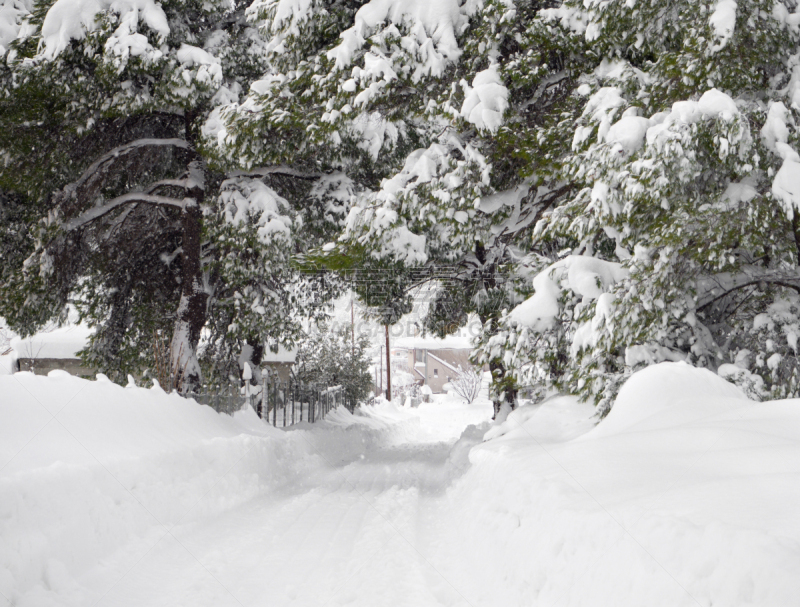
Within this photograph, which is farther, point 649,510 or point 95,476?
point 95,476

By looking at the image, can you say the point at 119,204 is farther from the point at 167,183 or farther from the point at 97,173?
the point at 167,183

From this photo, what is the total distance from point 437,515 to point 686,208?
14.5 feet

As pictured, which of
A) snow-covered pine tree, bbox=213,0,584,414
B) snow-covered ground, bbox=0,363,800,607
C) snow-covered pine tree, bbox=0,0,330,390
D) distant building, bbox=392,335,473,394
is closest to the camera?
snow-covered ground, bbox=0,363,800,607

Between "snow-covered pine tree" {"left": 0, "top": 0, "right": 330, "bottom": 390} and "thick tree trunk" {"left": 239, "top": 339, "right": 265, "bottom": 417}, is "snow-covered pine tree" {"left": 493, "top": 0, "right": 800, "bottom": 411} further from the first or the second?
"thick tree trunk" {"left": 239, "top": 339, "right": 265, "bottom": 417}

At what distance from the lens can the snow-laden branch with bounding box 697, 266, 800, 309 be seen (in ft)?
20.2

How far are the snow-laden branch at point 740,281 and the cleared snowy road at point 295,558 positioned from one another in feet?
13.4

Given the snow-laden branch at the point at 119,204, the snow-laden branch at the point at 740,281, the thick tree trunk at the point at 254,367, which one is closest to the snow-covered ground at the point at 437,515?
the snow-laden branch at the point at 740,281

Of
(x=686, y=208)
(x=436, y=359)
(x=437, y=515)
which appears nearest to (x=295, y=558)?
(x=437, y=515)

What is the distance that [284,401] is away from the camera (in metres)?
16.2

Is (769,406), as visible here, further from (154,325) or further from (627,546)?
(154,325)

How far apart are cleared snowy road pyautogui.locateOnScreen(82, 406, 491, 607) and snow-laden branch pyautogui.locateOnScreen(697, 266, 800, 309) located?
407cm

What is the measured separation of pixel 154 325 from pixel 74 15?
6.96m

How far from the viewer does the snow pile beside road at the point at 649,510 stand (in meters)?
2.43

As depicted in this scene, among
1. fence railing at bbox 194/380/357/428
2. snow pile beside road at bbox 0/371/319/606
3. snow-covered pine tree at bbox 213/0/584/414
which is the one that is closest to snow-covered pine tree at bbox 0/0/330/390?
fence railing at bbox 194/380/357/428
